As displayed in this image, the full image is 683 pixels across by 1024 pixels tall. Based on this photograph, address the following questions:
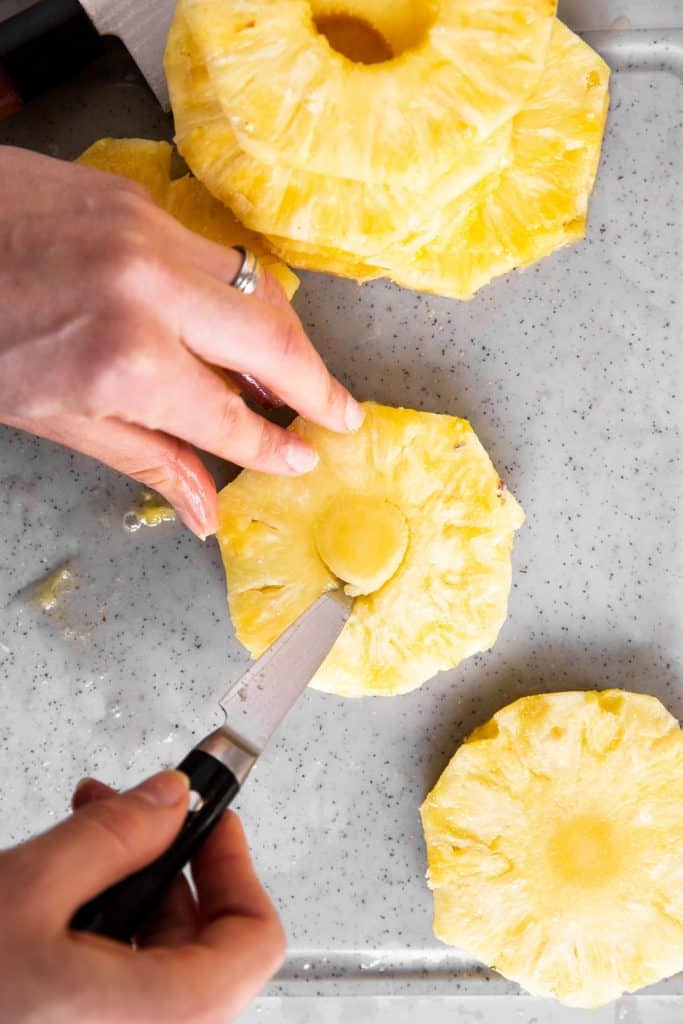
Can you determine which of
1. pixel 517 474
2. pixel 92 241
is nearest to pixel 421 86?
pixel 92 241

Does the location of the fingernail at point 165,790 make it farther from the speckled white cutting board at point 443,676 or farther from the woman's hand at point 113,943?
the speckled white cutting board at point 443,676

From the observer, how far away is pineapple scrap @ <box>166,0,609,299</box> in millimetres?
1166

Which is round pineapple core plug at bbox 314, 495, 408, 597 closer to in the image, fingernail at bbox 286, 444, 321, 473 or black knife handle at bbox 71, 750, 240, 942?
fingernail at bbox 286, 444, 321, 473

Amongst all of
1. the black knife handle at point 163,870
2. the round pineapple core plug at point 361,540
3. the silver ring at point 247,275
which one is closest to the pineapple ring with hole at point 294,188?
the silver ring at point 247,275

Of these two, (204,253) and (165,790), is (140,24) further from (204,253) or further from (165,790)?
(165,790)

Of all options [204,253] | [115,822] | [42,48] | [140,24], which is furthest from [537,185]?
[115,822]

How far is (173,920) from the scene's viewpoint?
96cm

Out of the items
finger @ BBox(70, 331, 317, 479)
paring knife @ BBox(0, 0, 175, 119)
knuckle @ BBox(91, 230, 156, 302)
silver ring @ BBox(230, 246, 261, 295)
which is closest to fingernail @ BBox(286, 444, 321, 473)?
finger @ BBox(70, 331, 317, 479)

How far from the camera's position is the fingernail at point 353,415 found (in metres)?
1.33

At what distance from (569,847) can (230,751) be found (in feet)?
2.07

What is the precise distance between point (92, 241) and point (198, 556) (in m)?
0.64

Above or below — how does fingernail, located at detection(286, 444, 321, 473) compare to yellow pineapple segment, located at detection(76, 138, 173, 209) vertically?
below

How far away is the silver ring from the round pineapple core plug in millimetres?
369

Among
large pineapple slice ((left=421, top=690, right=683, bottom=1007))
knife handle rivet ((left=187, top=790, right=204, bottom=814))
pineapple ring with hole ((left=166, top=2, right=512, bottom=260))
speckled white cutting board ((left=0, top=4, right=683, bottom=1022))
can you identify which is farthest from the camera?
speckled white cutting board ((left=0, top=4, right=683, bottom=1022))
